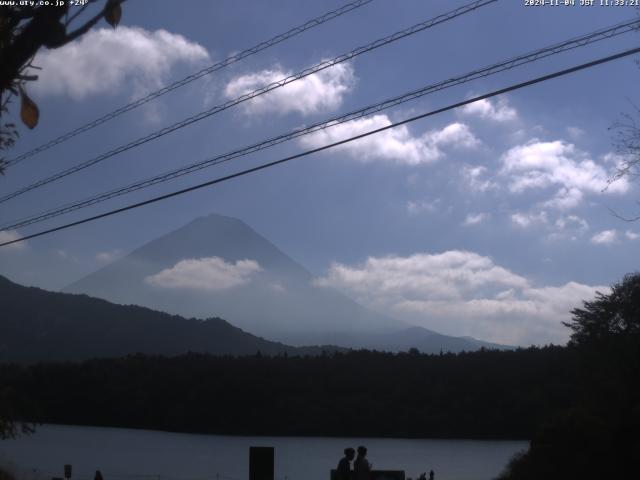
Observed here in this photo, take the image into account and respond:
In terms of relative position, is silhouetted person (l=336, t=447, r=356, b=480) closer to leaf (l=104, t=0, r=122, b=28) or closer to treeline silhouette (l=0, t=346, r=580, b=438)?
leaf (l=104, t=0, r=122, b=28)

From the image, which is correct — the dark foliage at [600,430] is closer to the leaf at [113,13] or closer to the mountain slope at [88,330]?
the leaf at [113,13]

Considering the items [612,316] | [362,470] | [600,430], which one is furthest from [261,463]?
[612,316]

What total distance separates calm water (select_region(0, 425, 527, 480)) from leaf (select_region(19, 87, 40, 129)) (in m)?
57.8

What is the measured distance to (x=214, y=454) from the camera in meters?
75.4

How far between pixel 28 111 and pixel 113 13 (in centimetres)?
72

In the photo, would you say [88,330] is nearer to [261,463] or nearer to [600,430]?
[600,430]

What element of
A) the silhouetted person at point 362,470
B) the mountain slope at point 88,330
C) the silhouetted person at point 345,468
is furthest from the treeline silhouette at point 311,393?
the silhouetted person at point 362,470

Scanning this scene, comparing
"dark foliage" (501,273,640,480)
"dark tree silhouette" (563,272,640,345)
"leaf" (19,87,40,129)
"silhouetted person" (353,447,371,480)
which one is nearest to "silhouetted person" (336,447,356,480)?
"silhouetted person" (353,447,371,480)

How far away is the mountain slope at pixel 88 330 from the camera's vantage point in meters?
110

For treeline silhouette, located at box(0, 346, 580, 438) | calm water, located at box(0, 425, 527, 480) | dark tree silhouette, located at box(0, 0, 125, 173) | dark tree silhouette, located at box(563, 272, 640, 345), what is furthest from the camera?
treeline silhouette, located at box(0, 346, 580, 438)

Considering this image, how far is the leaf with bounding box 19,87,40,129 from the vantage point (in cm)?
431

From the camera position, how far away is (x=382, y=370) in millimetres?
92750

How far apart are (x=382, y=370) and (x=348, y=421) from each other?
823 centimetres

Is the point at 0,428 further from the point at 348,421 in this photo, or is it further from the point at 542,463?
the point at 348,421
